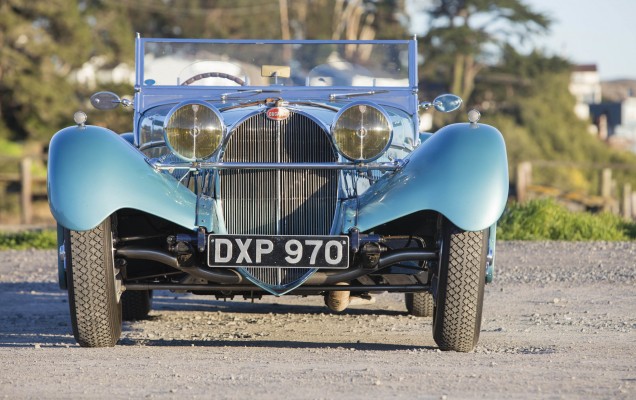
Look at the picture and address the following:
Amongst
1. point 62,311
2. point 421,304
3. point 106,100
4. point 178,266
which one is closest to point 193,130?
point 178,266

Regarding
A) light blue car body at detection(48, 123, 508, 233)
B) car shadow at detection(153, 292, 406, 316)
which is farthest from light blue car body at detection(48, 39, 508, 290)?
car shadow at detection(153, 292, 406, 316)

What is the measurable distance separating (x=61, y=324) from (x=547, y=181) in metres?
34.7

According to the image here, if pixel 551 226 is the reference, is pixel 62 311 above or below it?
above

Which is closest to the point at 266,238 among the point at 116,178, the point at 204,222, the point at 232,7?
the point at 204,222

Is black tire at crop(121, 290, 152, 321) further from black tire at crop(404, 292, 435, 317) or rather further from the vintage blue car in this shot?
black tire at crop(404, 292, 435, 317)

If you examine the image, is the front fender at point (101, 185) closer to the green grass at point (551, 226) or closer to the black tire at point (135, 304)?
the black tire at point (135, 304)

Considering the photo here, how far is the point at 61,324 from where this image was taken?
7742 mm

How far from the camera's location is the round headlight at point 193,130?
21.1ft

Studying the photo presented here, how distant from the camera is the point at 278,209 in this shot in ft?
21.1

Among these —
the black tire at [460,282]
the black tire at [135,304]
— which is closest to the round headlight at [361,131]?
the black tire at [460,282]

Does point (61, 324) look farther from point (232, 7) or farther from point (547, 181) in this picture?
point (232, 7)

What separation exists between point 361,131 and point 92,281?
160cm

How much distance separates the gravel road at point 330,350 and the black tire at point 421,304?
0.25 feet

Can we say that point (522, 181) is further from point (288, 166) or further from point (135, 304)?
point (288, 166)
